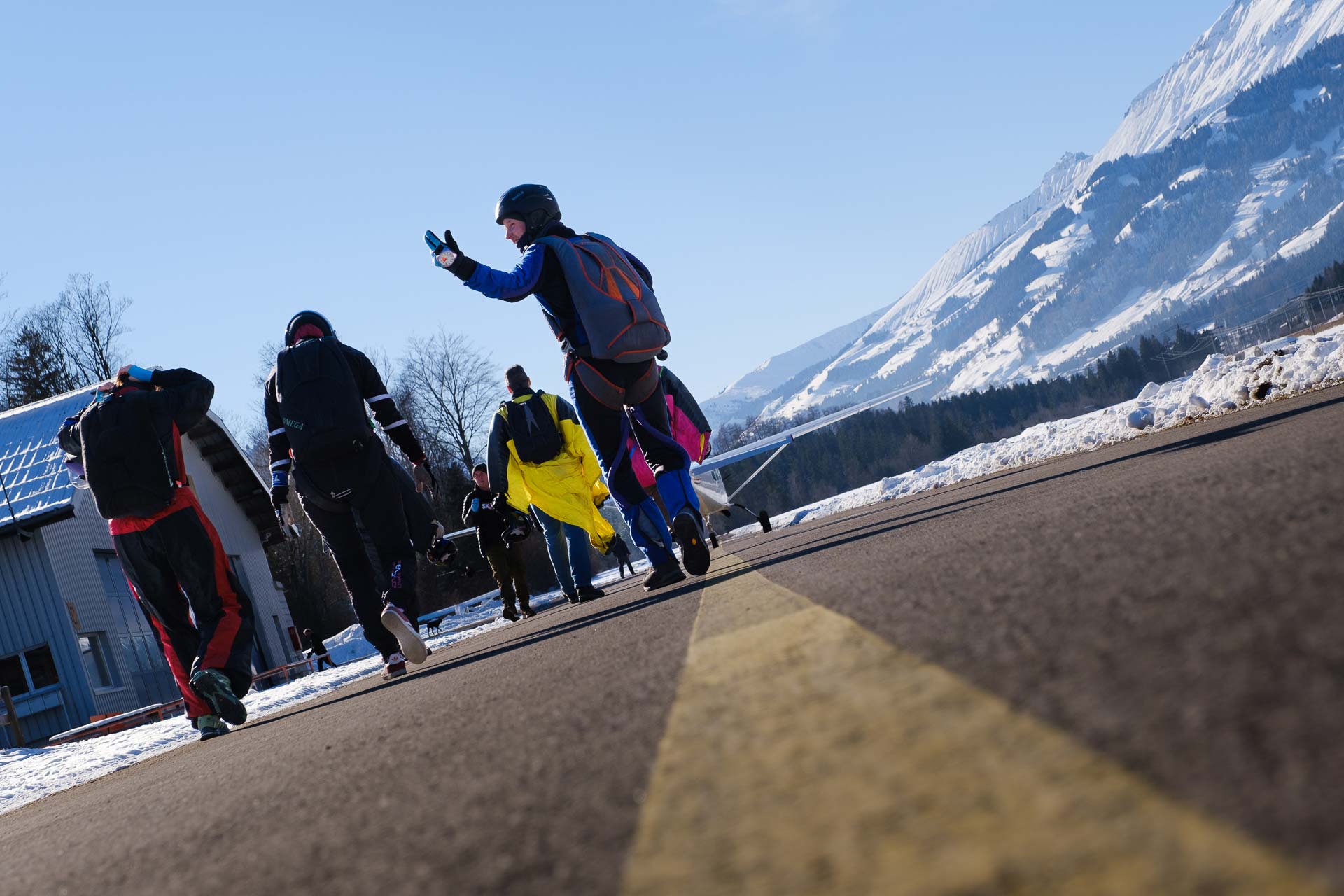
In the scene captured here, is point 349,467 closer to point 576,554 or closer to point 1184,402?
point 576,554

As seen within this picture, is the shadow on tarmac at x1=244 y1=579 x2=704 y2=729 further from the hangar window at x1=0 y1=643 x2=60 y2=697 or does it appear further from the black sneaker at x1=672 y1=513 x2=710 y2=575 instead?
the hangar window at x1=0 y1=643 x2=60 y2=697

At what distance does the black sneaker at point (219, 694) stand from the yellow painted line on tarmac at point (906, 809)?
4.99 m

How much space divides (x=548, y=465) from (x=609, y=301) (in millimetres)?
5453

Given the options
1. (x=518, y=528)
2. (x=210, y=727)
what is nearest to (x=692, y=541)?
(x=210, y=727)

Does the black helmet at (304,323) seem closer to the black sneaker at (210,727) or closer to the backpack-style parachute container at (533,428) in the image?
the black sneaker at (210,727)

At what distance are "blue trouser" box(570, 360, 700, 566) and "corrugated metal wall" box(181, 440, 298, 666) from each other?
26035 mm

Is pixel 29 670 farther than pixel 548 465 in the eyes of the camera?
Yes

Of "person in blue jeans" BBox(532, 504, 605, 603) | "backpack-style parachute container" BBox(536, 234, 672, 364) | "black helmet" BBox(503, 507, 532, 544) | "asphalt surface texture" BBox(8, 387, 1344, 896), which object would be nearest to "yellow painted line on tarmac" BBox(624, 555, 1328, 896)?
"asphalt surface texture" BBox(8, 387, 1344, 896)

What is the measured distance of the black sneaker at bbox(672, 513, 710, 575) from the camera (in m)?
6.05

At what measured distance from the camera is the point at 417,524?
7918mm

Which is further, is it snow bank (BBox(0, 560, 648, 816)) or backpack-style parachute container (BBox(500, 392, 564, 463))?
backpack-style parachute container (BBox(500, 392, 564, 463))

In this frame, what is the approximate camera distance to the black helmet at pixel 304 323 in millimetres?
7637

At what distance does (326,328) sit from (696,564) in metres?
3.04

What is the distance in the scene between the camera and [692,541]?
238 inches
